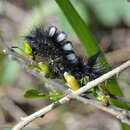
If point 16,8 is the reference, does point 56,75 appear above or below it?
below

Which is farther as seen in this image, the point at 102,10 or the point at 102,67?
the point at 102,10

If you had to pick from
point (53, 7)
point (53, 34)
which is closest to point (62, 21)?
point (53, 7)

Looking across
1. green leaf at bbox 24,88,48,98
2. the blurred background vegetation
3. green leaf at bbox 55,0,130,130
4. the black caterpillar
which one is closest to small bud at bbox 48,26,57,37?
the black caterpillar

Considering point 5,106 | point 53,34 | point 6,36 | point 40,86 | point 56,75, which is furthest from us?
point 6,36

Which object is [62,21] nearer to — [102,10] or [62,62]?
[102,10]

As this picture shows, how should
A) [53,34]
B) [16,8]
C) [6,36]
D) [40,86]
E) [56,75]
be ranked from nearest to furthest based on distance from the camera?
1. [56,75]
2. [53,34]
3. [40,86]
4. [6,36]
5. [16,8]

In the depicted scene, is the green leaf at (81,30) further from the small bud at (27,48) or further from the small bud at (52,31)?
the small bud at (27,48)

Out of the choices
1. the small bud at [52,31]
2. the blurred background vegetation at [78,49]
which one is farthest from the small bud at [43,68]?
the blurred background vegetation at [78,49]
